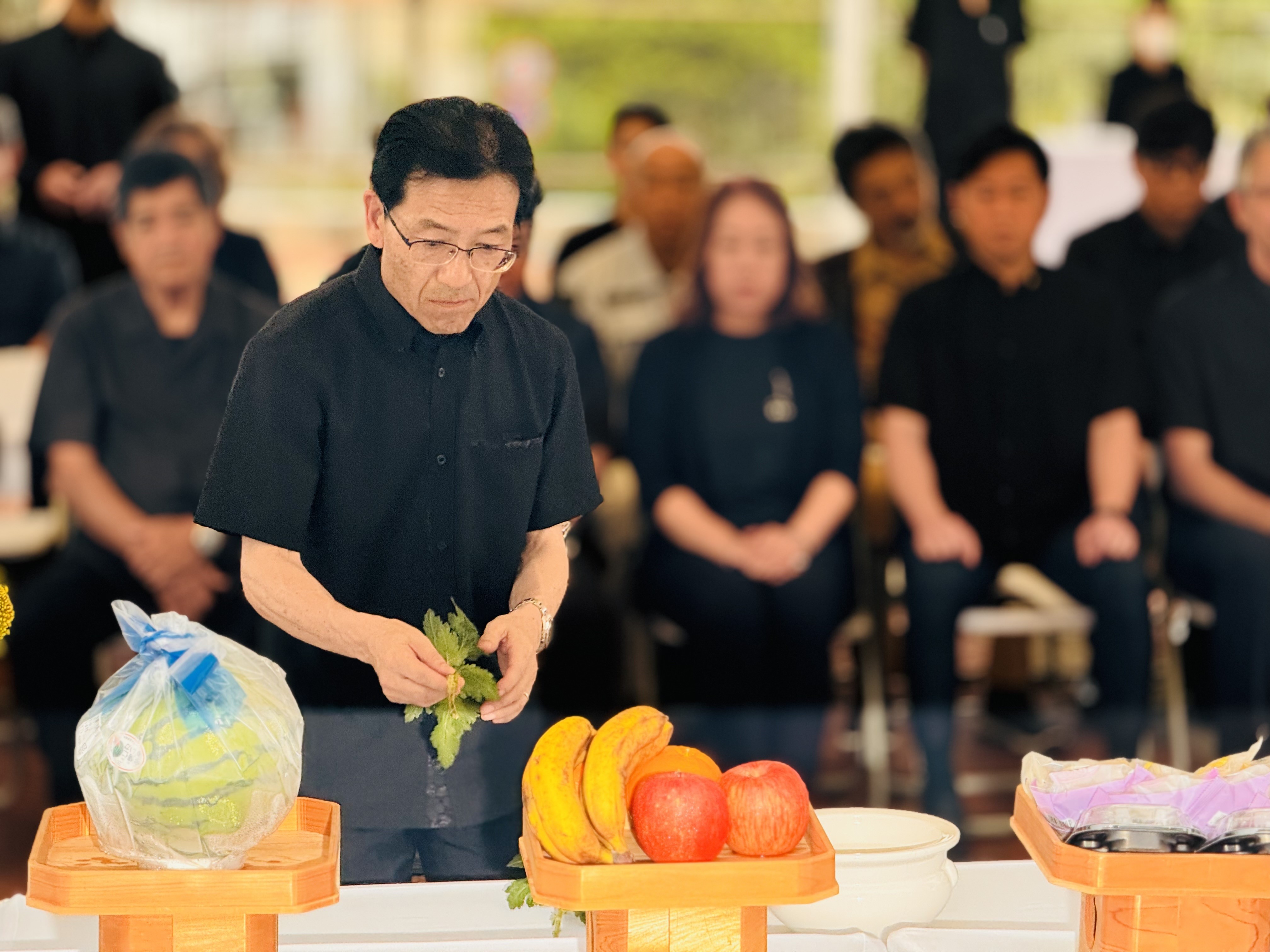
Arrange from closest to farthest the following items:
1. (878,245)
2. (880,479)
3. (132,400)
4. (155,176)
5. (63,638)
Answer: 1. (132,400)
2. (155,176)
3. (63,638)
4. (880,479)
5. (878,245)

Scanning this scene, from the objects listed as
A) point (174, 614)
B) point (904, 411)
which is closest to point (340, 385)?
point (174, 614)

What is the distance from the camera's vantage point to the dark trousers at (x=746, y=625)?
3357mm

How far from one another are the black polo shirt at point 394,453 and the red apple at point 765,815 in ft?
1.75

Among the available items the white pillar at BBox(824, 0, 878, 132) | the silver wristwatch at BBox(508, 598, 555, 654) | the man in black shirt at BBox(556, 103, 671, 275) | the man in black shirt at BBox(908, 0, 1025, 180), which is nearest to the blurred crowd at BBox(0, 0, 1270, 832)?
the man in black shirt at BBox(556, 103, 671, 275)

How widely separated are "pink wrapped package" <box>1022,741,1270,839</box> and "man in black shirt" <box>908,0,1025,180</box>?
3.00m

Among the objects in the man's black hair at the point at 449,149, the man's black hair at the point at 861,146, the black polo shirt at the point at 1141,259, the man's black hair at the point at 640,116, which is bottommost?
the man's black hair at the point at 449,149

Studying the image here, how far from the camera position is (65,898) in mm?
1260

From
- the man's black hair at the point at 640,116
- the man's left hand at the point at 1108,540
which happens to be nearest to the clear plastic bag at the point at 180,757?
the man's left hand at the point at 1108,540

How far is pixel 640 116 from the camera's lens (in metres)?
4.46

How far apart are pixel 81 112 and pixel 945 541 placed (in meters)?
2.45

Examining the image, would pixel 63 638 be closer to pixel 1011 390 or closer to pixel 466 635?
pixel 466 635

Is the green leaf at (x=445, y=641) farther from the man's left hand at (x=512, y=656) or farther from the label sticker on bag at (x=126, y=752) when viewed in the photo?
the label sticker on bag at (x=126, y=752)

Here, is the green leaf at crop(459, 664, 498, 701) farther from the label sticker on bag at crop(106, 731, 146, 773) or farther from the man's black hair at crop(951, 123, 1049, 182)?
the man's black hair at crop(951, 123, 1049, 182)

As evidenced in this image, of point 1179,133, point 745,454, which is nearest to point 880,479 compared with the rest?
point 745,454
